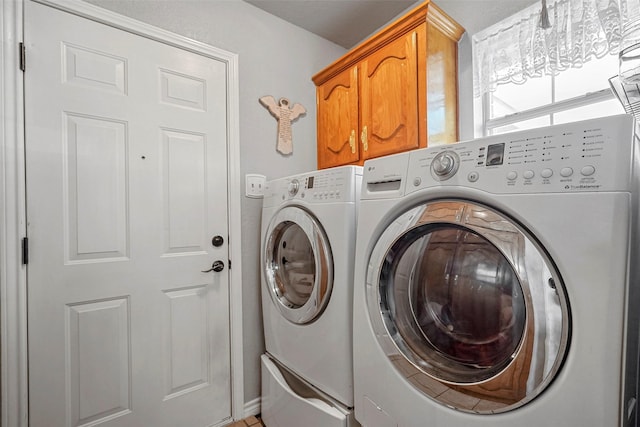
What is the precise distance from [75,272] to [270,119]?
49.5 inches

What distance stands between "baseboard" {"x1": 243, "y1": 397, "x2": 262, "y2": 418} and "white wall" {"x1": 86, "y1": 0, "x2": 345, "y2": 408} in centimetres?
3

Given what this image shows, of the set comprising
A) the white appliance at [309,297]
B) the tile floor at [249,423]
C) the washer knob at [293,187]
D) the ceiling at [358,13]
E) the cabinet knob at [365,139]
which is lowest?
the tile floor at [249,423]

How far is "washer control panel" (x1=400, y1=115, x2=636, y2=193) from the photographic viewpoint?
1.79 feet

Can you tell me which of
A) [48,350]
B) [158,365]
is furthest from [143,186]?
[158,365]

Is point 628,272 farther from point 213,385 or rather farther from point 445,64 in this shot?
point 213,385

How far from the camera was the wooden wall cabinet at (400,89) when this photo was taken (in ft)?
4.39

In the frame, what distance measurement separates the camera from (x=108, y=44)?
1327 millimetres

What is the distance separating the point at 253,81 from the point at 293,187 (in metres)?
0.85

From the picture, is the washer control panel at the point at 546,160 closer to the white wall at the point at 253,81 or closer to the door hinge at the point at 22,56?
the white wall at the point at 253,81

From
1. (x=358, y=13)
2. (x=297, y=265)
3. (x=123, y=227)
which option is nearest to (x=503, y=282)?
(x=297, y=265)

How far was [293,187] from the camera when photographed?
4.38 ft

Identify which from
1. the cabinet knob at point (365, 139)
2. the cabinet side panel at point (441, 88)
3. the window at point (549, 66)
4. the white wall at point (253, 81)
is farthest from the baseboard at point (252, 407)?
the window at point (549, 66)

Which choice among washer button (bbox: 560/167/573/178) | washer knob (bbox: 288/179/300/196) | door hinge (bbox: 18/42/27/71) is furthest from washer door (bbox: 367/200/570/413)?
door hinge (bbox: 18/42/27/71)

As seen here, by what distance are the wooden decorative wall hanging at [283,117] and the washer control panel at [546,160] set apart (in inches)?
47.5
